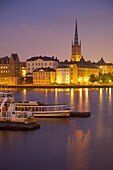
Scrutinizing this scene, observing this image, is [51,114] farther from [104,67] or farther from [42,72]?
[104,67]

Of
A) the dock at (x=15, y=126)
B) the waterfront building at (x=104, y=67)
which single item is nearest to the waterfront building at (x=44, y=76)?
the waterfront building at (x=104, y=67)

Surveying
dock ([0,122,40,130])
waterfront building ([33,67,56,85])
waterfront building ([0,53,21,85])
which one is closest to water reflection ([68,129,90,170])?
dock ([0,122,40,130])

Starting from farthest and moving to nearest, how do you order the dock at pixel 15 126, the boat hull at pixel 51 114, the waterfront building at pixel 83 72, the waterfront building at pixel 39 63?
the waterfront building at pixel 83 72
the waterfront building at pixel 39 63
the boat hull at pixel 51 114
the dock at pixel 15 126

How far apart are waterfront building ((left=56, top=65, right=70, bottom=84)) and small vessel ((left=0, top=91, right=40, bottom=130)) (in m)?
22.1

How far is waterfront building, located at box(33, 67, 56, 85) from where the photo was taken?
28484 mm

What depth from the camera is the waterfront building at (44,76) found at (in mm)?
28484

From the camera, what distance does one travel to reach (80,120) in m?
7.58

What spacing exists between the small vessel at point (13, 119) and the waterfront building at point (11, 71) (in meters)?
22.9

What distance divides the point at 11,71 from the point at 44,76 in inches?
117

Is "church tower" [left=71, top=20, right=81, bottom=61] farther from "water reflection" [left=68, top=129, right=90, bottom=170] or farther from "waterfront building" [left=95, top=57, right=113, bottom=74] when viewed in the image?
"water reflection" [left=68, top=129, right=90, bottom=170]

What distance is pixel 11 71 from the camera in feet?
98.3

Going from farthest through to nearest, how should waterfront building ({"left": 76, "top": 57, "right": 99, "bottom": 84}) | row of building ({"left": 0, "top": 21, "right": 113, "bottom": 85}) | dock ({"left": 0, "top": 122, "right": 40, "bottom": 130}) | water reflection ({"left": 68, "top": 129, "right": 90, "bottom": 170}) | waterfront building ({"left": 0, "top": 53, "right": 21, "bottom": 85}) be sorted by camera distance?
waterfront building ({"left": 76, "top": 57, "right": 99, "bottom": 84})
waterfront building ({"left": 0, "top": 53, "right": 21, "bottom": 85})
row of building ({"left": 0, "top": 21, "right": 113, "bottom": 85})
dock ({"left": 0, "top": 122, "right": 40, "bottom": 130})
water reflection ({"left": 68, "top": 129, "right": 90, "bottom": 170})

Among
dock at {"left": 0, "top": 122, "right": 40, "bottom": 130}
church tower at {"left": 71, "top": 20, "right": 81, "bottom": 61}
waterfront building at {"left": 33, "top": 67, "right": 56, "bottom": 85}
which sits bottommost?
dock at {"left": 0, "top": 122, "right": 40, "bottom": 130}

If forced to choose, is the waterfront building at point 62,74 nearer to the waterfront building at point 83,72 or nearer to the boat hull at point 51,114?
the waterfront building at point 83,72
